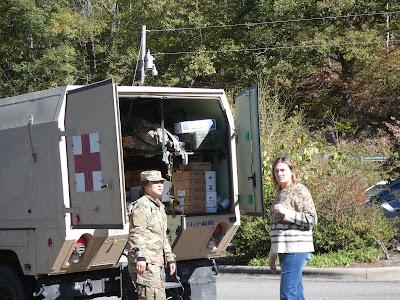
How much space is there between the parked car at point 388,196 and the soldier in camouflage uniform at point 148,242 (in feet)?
24.0

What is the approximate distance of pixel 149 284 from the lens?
6.25m

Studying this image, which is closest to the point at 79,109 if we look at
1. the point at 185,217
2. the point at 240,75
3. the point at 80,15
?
the point at 185,217

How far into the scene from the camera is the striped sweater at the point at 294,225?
597cm

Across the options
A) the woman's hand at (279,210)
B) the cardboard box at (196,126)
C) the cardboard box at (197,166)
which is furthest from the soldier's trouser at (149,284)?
the cardboard box at (196,126)

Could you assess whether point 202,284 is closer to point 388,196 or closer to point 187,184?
point 187,184

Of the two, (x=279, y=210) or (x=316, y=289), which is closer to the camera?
(x=279, y=210)

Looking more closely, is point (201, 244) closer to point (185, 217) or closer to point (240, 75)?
point (185, 217)

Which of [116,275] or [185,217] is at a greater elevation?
[185,217]

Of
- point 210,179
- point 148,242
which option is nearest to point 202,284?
point 210,179

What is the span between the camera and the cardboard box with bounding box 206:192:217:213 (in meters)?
8.00

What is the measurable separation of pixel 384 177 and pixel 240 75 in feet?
56.7

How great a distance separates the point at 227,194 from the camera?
8062 millimetres

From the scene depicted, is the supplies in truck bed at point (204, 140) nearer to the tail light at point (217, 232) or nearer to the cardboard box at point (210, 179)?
the cardboard box at point (210, 179)

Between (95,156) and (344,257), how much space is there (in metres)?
6.46
